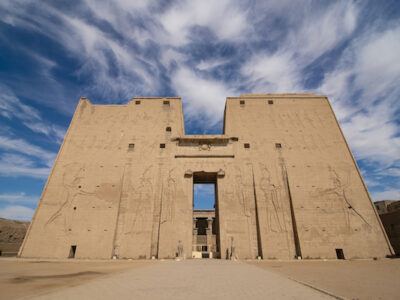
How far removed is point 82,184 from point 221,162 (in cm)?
1175

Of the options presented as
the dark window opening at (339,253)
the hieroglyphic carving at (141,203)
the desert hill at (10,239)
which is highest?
the hieroglyphic carving at (141,203)

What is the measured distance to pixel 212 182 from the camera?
20.3 meters

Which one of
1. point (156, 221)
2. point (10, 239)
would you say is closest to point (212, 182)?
point (156, 221)

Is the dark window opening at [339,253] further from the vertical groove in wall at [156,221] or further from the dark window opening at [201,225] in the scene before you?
the dark window opening at [201,225]

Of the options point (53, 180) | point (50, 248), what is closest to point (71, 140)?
point (53, 180)

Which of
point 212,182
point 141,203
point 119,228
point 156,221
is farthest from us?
point 212,182

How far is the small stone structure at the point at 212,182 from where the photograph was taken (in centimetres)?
1570

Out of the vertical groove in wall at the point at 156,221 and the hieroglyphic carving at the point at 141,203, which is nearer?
the vertical groove in wall at the point at 156,221

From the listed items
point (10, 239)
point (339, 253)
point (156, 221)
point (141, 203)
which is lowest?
point (339, 253)

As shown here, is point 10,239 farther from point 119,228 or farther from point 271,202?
point 271,202

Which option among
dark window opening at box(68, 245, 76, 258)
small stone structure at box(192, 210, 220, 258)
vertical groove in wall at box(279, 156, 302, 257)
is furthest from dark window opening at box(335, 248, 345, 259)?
dark window opening at box(68, 245, 76, 258)

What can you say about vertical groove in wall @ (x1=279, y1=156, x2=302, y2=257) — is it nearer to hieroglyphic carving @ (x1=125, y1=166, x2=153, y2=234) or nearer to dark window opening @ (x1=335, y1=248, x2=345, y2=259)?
dark window opening @ (x1=335, y1=248, x2=345, y2=259)

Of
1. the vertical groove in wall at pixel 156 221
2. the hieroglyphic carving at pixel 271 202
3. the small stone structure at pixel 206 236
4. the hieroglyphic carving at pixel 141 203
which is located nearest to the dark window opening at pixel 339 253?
the hieroglyphic carving at pixel 271 202

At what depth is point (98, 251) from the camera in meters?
15.4
